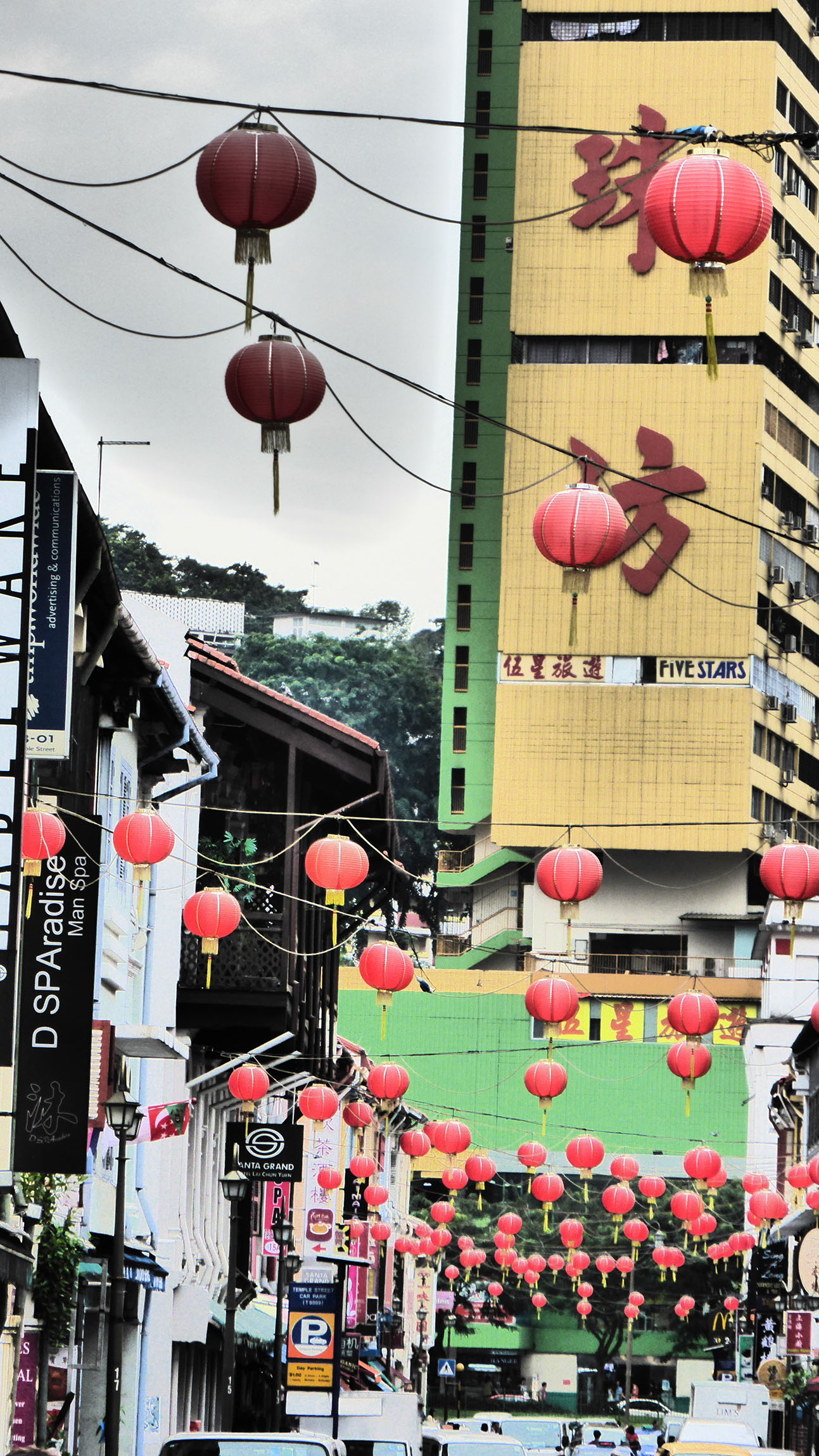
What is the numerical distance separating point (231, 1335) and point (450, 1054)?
2313 inches

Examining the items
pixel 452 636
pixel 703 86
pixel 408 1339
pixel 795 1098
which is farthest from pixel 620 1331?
pixel 703 86

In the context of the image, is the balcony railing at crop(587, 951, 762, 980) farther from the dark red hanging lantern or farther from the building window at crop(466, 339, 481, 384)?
the dark red hanging lantern

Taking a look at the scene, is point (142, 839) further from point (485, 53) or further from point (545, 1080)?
point (485, 53)

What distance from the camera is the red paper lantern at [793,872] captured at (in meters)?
26.1

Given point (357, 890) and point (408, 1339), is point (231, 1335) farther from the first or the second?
point (408, 1339)

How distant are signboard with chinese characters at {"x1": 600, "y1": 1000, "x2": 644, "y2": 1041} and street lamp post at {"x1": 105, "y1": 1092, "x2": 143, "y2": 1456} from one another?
64.2 meters

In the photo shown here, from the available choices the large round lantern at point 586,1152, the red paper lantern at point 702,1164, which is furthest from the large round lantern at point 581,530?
the red paper lantern at point 702,1164

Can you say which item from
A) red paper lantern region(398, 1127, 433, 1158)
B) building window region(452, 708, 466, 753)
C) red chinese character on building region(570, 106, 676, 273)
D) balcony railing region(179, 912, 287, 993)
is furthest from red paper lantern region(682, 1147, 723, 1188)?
building window region(452, 708, 466, 753)

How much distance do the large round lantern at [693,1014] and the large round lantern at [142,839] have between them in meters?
10.7

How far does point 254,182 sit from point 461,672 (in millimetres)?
81519

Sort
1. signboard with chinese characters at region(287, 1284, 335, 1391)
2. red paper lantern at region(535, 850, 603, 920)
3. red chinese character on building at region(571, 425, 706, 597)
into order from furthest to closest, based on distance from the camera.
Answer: red chinese character on building at region(571, 425, 706, 597) < red paper lantern at region(535, 850, 603, 920) < signboard with chinese characters at region(287, 1284, 335, 1391)

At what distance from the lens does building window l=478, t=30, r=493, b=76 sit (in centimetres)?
9762

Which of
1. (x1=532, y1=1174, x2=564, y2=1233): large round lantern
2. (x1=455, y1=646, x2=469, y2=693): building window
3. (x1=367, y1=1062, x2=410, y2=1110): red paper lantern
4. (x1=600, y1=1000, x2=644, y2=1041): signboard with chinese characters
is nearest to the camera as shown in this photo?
(x1=367, y1=1062, x2=410, y2=1110): red paper lantern

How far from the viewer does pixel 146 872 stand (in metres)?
23.1
